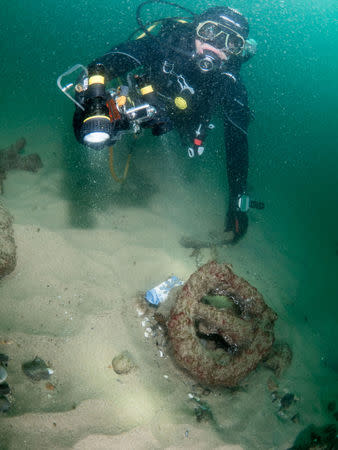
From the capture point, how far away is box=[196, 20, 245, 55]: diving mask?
4809 mm

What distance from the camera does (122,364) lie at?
8.24 feet

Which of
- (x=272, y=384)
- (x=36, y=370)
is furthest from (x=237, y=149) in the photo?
(x=36, y=370)

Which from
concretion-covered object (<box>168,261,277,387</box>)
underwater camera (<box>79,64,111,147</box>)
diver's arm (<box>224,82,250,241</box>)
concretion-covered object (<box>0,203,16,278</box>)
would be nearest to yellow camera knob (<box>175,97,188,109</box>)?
diver's arm (<box>224,82,250,241</box>)

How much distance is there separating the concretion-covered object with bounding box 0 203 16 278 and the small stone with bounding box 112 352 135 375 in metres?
1.59

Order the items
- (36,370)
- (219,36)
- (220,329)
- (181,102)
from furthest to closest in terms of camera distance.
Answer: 1. (219,36)
2. (181,102)
3. (220,329)
4. (36,370)

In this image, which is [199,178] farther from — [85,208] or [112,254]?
[112,254]

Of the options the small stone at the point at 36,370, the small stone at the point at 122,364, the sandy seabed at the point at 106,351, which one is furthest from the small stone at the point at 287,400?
the small stone at the point at 36,370

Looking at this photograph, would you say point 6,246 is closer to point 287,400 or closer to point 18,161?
point 18,161

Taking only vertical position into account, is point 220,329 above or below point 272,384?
above

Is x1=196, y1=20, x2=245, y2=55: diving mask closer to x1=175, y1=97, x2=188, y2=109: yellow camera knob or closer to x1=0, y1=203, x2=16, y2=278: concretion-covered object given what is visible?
x1=175, y1=97, x2=188, y2=109: yellow camera knob

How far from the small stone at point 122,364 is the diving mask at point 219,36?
17.6 feet

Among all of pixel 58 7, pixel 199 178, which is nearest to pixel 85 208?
pixel 199 178

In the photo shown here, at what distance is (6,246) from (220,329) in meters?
2.54

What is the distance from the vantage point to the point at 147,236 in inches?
175
